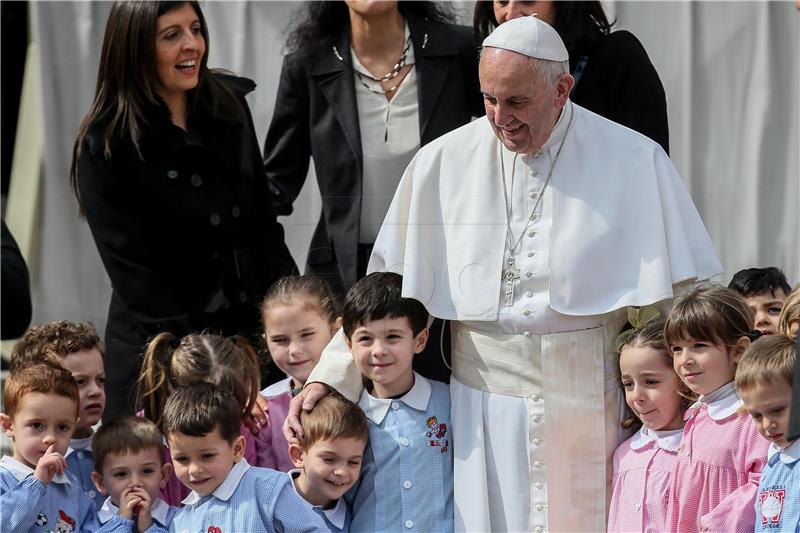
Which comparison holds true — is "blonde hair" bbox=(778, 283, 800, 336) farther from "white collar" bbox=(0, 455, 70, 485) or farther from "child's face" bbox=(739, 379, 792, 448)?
"white collar" bbox=(0, 455, 70, 485)

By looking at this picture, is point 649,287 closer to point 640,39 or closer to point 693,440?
point 693,440

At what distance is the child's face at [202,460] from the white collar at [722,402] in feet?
4.25

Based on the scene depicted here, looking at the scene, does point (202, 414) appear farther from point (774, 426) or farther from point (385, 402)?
point (774, 426)

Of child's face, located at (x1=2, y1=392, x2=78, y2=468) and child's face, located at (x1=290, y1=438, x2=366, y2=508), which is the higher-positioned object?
child's face, located at (x1=2, y1=392, x2=78, y2=468)

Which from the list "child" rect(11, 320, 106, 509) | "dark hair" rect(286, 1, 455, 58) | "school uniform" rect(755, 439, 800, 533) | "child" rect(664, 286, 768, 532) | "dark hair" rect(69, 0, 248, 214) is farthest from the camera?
"dark hair" rect(286, 1, 455, 58)

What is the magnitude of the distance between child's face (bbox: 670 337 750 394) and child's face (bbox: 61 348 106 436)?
5.65 ft

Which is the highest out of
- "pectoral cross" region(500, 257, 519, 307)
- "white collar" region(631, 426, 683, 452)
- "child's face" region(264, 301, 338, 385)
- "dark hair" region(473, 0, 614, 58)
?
"dark hair" region(473, 0, 614, 58)

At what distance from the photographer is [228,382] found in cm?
397

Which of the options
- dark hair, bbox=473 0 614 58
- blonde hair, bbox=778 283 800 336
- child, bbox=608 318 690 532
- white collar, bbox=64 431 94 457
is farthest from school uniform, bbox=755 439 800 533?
white collar, bbox=64 431 94 457

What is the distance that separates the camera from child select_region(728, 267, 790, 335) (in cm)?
411

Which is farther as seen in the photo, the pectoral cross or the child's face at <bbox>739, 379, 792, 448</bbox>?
the pectoral cross

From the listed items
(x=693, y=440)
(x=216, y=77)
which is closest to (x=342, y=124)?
(x=216, y=77)

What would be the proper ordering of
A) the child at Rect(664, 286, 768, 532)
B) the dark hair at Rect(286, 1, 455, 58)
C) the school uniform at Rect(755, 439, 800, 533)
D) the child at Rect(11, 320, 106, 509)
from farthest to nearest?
the dark hair at Rect(286, 1, 455, 58) → the child at Rect(11, 320, 106, 509) → the child at Rect(664, 286, 768, 532) → the school uniform at Rect(755, 439, 800, 533)

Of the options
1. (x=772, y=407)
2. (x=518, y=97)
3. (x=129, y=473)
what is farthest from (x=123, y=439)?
(x=772, y=407)
